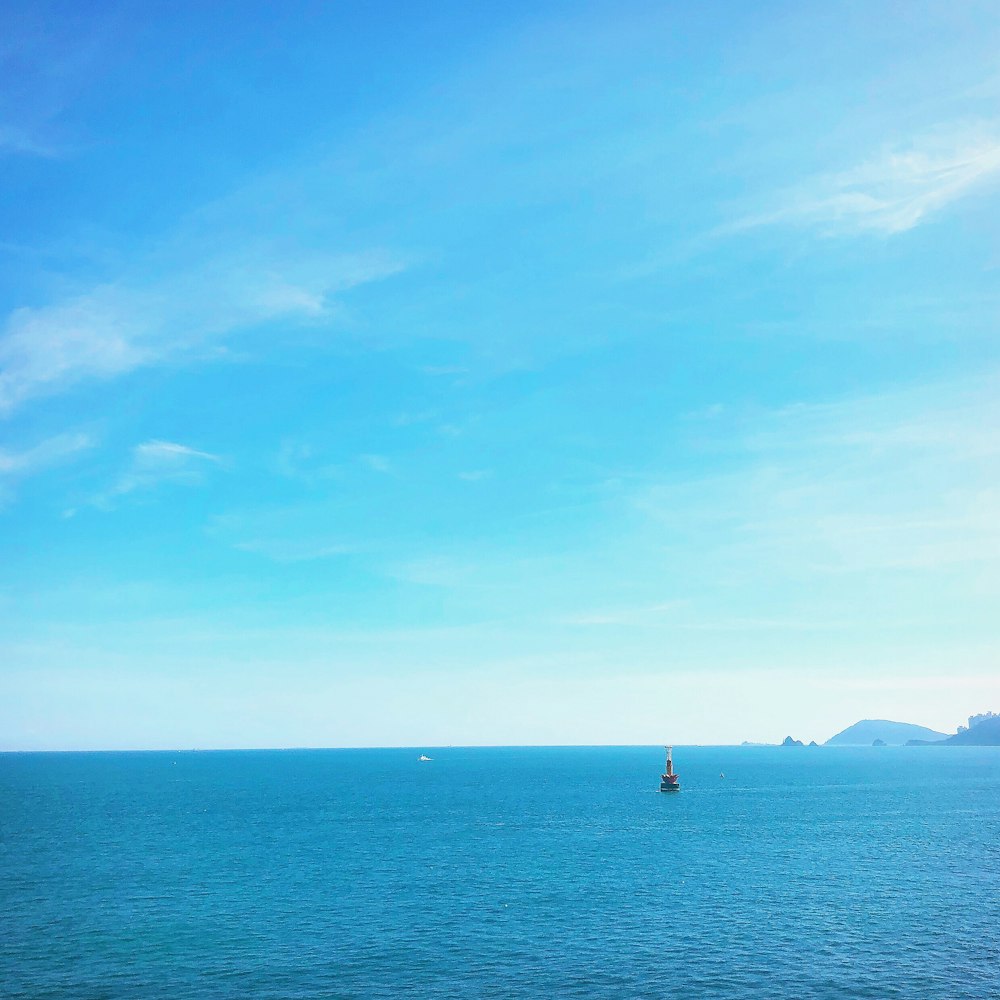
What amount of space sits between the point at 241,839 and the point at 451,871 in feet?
146

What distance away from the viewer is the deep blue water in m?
59.5

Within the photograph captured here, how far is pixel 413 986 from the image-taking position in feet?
191

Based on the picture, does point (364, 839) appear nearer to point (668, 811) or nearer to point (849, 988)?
point (668, 811)

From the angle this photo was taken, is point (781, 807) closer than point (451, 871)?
No

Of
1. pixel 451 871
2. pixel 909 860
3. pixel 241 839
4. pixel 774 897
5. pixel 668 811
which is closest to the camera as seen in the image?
pixel 774 897

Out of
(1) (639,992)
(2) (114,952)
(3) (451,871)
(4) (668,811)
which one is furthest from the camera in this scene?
(4) (668,811)

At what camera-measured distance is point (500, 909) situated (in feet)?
260

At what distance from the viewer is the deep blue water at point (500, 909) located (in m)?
59.5

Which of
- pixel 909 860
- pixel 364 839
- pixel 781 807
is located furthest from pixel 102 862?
pixel 781 807

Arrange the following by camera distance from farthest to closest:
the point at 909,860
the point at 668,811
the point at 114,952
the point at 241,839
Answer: the point at 668,811, the point at 241,839, the point at 909,860, the point at 114,952

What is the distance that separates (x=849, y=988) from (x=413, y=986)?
1243 inches

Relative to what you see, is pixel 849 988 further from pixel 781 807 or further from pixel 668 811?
pixel 781 807

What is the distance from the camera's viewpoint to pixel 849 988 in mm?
57250

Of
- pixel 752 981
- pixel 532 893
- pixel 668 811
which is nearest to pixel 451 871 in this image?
pixel 532 893
